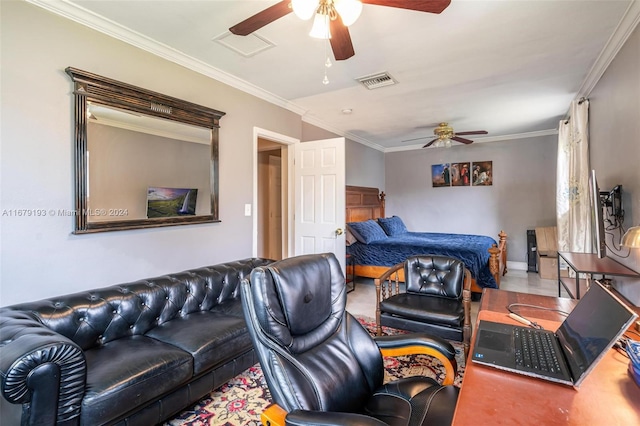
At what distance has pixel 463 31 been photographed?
222cm

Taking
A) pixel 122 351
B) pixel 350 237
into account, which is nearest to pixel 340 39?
pixel 122 351

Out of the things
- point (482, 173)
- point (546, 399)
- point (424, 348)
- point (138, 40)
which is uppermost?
point (138, 40)

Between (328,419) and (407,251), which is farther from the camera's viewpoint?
(407,251)

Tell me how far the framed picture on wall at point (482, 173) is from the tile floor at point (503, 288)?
182cm

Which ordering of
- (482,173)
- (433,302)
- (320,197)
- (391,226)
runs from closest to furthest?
(433,302)
(320,197)
(391,226)
(482,173)

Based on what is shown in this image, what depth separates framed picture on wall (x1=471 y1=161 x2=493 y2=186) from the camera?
5.98 metres

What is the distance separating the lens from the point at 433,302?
2.60m

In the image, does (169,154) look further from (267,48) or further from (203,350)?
(203,350)

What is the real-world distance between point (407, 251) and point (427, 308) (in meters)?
1.98

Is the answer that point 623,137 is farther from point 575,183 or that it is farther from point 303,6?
point 303,6

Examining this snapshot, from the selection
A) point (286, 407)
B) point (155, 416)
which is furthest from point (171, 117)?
point (286, 407)

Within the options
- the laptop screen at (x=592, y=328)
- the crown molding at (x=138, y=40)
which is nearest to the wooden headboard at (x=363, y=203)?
the crown molding at (x=138, y=40)

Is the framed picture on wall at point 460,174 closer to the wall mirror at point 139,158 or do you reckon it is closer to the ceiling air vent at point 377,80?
the ceiling air vent at point 377,80

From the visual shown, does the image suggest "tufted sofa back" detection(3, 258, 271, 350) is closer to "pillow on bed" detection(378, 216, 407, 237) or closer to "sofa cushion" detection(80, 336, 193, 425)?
"sofa cushion" detection(80, 336, 193, 425)
